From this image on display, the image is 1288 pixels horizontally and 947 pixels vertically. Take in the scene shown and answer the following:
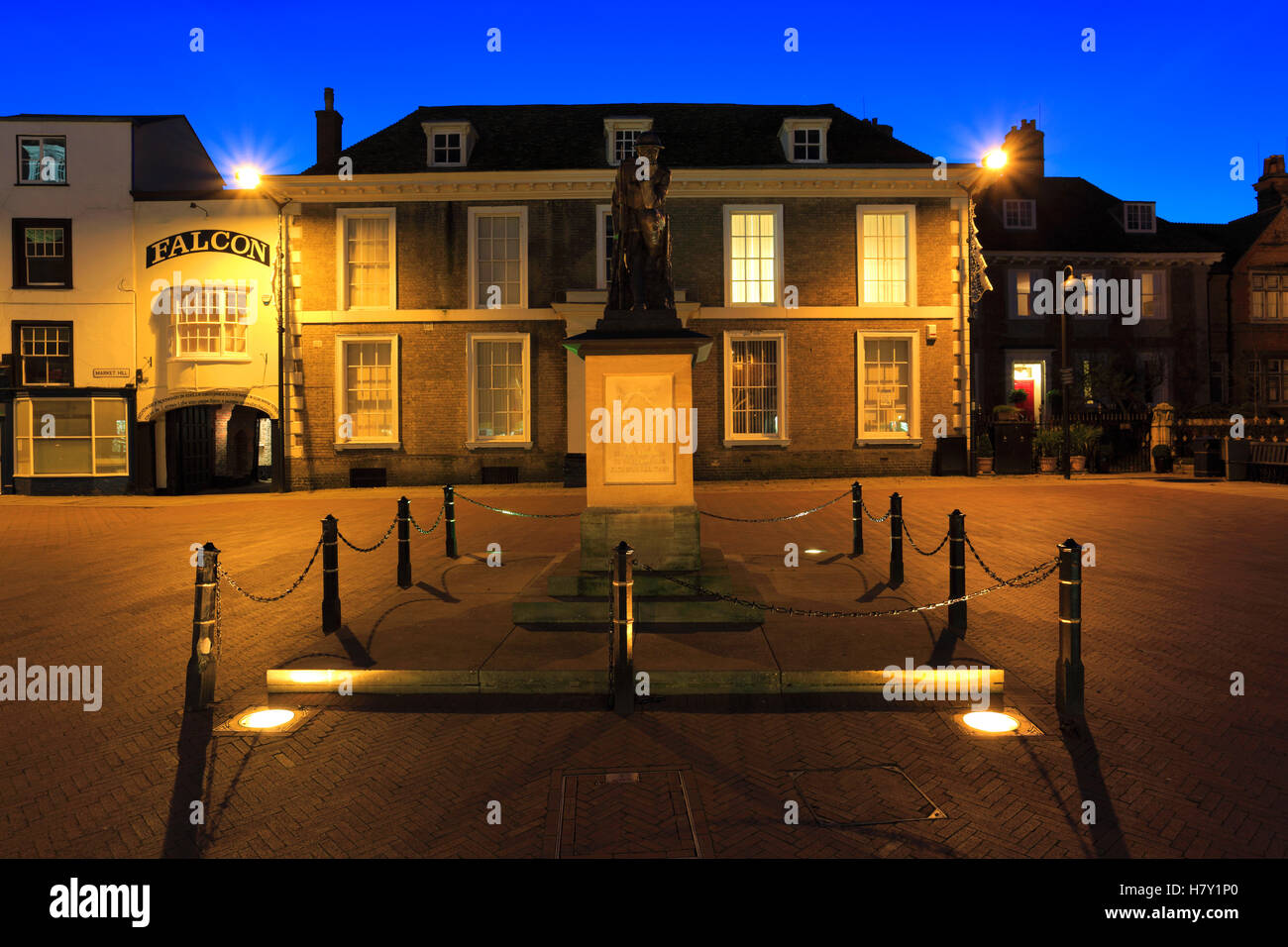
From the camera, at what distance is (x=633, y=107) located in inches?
1019

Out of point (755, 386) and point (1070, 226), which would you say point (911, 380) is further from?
point (1070, 226)

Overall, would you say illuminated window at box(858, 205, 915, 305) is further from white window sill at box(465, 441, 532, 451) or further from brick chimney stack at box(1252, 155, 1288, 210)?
brick chimney stack at box(1252, 155, 1288, 210)

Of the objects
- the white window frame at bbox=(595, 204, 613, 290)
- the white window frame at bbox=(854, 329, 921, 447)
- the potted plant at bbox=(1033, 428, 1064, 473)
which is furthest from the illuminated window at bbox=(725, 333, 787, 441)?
the potted plant at bbox=(1033, 428, 1064, 473)

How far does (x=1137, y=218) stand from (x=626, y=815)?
37234mm

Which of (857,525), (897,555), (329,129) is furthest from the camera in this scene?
(329,129)

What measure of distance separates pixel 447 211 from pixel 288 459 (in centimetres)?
879

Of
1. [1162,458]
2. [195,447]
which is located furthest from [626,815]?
[1162,458]

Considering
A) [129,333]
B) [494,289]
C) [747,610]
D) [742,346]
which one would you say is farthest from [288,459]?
[747,610]

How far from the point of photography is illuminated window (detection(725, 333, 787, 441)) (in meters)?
22.9

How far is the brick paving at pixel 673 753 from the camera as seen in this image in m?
3.56

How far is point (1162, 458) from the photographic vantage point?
23328 millimetres

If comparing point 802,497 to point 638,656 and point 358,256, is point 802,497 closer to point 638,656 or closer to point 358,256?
point 638,656

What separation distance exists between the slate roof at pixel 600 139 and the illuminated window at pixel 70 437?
9.41m

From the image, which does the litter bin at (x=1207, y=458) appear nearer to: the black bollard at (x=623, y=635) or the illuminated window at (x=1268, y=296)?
the illuminated window at (x=1268, y=296)
